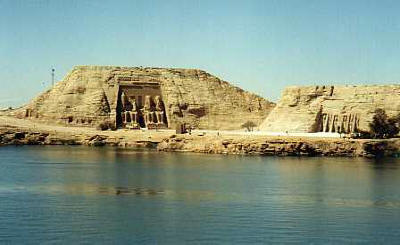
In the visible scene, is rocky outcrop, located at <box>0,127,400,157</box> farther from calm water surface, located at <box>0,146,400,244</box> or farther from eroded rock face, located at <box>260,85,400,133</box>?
calm water surface, located at <box>0,146,400,244</box>

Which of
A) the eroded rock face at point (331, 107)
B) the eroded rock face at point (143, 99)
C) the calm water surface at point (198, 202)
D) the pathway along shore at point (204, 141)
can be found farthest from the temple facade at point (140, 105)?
the calm water surface at point (198, 202)

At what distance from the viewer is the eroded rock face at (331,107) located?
3514 inches

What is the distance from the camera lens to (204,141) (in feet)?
285

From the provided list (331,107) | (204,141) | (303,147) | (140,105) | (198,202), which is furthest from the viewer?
(140,105)

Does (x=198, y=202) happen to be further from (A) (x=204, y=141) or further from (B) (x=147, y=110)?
(B) (x=147, y=110)

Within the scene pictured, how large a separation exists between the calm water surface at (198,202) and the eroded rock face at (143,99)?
51.3 meters

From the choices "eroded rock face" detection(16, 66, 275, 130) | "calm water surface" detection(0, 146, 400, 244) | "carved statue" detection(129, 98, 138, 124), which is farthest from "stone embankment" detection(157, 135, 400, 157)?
"eroded rock face" detection(16, 66, 275, 130)

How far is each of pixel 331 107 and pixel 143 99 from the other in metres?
42.6

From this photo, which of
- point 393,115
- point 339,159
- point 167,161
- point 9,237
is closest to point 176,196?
point 9,237

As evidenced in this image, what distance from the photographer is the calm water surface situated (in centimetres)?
3114

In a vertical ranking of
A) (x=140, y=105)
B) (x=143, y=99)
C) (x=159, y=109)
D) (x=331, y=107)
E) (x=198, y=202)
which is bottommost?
(x=198, y=202)

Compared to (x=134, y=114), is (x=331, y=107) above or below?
below

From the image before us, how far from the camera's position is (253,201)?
41.2 m

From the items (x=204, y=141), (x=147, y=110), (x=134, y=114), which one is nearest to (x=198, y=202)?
(x=204, y=141)
